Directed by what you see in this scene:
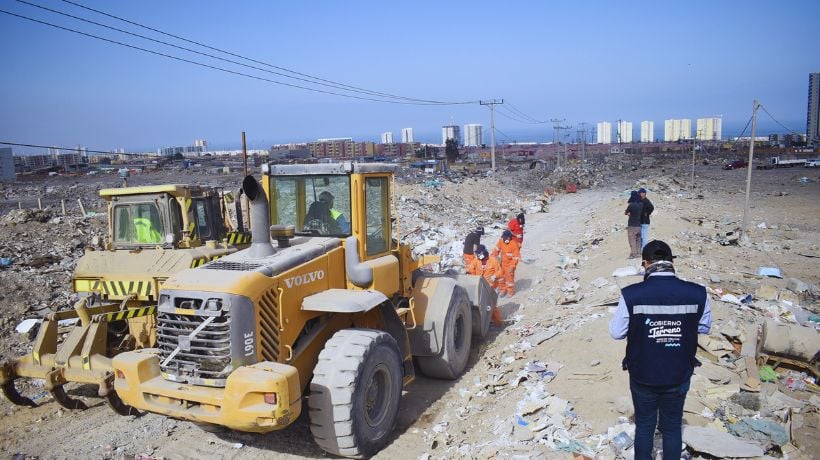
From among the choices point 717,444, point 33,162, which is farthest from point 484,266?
point 33,162

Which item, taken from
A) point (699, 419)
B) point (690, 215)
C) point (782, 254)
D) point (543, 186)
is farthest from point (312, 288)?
point (543, 186)

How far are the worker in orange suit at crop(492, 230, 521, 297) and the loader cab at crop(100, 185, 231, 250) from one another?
4.57 metres

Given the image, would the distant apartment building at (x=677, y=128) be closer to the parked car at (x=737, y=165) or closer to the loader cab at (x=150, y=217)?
the parked car at (x=737, y=165)

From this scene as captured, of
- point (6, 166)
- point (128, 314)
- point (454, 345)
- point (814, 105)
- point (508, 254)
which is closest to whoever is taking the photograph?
point (128, 314)

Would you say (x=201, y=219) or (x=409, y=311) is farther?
(x=201, y=219)

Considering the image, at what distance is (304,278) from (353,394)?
1.01m

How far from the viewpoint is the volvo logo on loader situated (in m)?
4.37

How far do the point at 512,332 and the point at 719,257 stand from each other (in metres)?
5.70

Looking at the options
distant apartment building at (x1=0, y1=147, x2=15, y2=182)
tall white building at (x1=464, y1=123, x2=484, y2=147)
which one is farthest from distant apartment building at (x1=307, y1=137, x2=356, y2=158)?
tall white building at (x1=464, y1=123, x2=484, y2=147)

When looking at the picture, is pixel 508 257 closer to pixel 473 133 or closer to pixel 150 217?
pixel 150 217

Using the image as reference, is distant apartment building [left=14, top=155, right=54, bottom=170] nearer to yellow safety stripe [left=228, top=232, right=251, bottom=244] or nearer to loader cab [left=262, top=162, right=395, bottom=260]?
yellow safety stripe [left=228, top=232, right=251, bottom=244]

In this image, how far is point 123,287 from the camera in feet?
21.7

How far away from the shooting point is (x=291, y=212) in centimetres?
536

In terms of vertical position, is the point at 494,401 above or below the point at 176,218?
below
